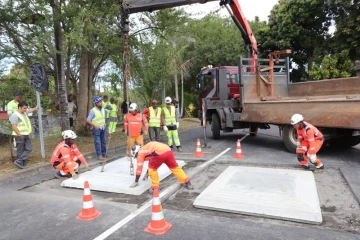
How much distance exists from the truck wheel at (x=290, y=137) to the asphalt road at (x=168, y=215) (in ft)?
4.23

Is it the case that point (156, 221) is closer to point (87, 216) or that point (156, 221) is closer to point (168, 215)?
point (168, 215)

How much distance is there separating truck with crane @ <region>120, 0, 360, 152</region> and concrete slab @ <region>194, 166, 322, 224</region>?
73.7 inches

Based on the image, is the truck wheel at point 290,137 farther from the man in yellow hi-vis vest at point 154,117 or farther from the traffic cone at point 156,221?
the traffic cone at point 156,221

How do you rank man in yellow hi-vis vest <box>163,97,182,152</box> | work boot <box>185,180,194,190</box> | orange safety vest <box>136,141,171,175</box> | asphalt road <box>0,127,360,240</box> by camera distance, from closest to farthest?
asphalt road <box>0,127,360,240</box>
orange safety vest <box>136,141,171,175</box>
work boot <box>185,180,194,190</box>
man in yellow hi-vis vest <box>163,97,182,152</box>

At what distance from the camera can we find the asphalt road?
329cm

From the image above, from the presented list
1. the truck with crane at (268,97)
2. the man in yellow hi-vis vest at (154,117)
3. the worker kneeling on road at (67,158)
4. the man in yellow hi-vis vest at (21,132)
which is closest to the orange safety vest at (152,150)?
the worker kneeling on road at (67,158)

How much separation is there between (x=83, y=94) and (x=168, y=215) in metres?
8.53

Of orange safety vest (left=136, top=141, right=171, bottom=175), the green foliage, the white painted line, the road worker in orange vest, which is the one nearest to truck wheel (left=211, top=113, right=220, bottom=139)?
the road worker in orange vest

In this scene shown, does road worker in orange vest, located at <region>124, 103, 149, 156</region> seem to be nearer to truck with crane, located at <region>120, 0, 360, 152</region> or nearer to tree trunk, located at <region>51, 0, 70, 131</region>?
truck with crane, located at <region>120, 0, 360, 152</region>

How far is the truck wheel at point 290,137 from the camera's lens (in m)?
7.37

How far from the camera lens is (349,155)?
7.14 meters

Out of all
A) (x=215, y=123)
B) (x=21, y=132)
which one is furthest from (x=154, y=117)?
(x=21, y=132)

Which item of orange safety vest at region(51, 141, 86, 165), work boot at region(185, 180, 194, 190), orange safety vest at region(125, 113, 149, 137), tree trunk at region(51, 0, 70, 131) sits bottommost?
work boot at region(185, 180, 194, 190)

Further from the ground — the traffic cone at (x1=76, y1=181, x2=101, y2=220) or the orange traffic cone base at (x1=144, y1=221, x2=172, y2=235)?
the traffic cone at (x1=76, y1=181, x2=101, y2=220)
